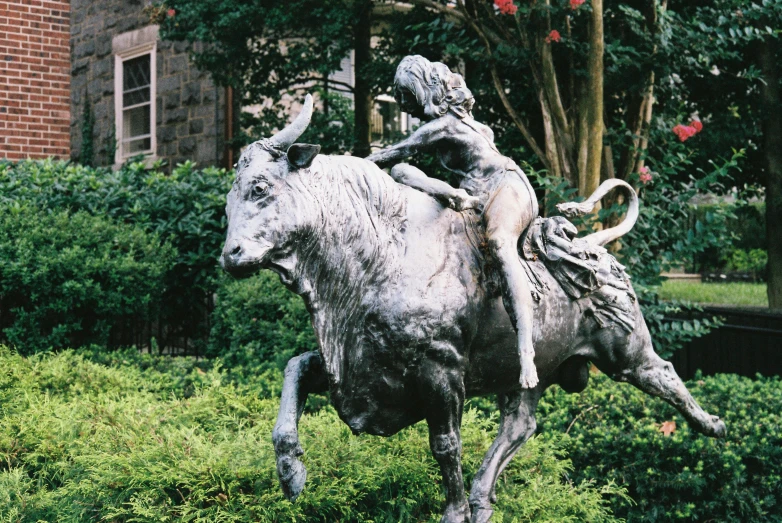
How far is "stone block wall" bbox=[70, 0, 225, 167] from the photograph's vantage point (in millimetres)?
12531

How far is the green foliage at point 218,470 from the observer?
12.1 feet

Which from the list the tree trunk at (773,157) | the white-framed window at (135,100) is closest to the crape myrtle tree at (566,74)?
the tree trunk at (773,157)

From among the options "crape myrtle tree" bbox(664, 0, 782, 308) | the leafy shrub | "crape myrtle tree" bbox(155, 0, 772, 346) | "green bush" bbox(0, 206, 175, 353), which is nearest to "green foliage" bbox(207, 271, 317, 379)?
"green bush" bbox(0, 206, 175, 353)

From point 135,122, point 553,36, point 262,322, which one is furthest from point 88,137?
point 553,36

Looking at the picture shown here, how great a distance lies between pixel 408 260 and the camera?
3178 millimetres

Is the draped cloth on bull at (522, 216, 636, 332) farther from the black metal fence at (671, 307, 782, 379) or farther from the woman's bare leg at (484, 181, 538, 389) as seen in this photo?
the black metal fence at (671, 307, 782, 379)

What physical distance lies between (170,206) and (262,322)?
222 centimetres

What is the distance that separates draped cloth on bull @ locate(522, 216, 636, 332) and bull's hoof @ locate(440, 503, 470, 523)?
1066mm

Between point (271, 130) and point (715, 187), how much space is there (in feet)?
20.4

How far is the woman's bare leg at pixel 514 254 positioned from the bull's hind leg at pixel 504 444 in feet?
2.07

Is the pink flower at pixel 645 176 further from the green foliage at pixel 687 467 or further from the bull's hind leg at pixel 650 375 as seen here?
the bull's hind leg at pixel 650 375

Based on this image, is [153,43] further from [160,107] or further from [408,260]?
[408,260]

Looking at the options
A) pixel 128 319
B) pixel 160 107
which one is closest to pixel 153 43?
pixel 160 107

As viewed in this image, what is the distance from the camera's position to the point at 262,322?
753 cm
